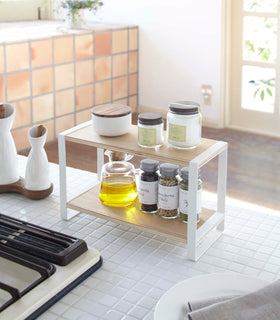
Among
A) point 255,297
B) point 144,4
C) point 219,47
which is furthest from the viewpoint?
point 144,4

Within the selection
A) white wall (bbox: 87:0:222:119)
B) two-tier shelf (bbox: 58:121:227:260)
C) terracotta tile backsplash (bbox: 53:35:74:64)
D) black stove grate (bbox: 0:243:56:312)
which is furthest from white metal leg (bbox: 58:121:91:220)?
white wall (bbox: 87:0:222:119)

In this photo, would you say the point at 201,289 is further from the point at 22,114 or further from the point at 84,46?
the point at 84,46

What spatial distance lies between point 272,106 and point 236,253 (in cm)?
269

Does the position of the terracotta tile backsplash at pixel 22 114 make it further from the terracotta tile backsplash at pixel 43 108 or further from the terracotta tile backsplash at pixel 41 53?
the terracotta tile backsplash at pixel 41 53

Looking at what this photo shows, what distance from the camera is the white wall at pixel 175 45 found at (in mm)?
3729

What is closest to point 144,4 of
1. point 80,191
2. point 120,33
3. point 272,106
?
point 120,33

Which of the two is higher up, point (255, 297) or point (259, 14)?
point (259, 14)

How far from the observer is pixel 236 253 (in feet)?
3.86

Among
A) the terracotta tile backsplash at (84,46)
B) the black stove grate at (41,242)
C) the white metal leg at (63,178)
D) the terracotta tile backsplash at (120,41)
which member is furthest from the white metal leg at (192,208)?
the terracotta tile backsplash at (120,41)

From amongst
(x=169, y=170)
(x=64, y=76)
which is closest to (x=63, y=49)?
(x=64, y=76)

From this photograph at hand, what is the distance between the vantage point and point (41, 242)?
107 centimetres

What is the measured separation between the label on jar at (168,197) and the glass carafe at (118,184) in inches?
4.0

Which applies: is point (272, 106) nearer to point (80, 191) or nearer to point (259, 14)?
point (259, 14)

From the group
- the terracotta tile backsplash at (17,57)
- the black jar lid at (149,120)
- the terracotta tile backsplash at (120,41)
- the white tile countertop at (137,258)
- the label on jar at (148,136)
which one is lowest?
the white tile countertop at (137,258)
